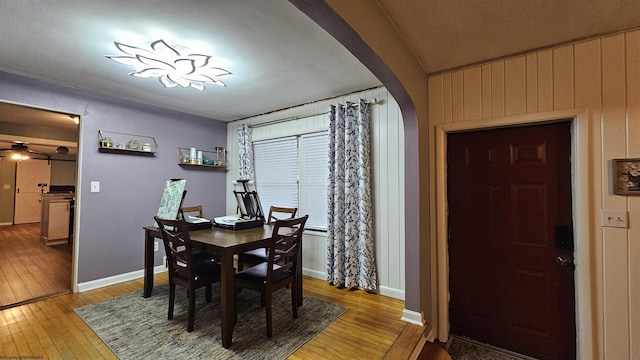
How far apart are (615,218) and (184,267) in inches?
126

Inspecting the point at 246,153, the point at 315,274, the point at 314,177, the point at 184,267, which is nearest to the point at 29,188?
the point at 246,153

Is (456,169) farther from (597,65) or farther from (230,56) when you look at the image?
(230,56)

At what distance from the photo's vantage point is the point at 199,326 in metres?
2.28

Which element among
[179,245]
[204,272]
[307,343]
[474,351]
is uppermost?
[179,245]

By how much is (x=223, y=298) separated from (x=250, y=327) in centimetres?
48

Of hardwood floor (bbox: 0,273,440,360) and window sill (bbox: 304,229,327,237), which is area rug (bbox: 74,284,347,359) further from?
window sill (bbox: 304,229,327,237)

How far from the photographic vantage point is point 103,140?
3.23 meters

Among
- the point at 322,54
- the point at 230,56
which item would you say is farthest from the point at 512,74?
the point at 230,56

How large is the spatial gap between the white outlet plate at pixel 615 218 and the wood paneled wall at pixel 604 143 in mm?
27

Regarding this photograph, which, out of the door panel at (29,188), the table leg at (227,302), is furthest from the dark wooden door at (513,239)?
the door panel at (29,188)

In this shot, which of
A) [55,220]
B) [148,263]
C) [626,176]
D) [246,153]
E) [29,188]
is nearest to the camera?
[626,176]

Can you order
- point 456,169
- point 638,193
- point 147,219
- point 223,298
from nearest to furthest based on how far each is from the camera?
point 638,193 → point 223,298 → point 456,169 → point 147,219

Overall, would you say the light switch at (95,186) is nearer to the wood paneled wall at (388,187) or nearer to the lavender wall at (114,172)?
the lavender wall at (114,172)

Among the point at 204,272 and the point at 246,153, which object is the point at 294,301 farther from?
the point at 246,153
